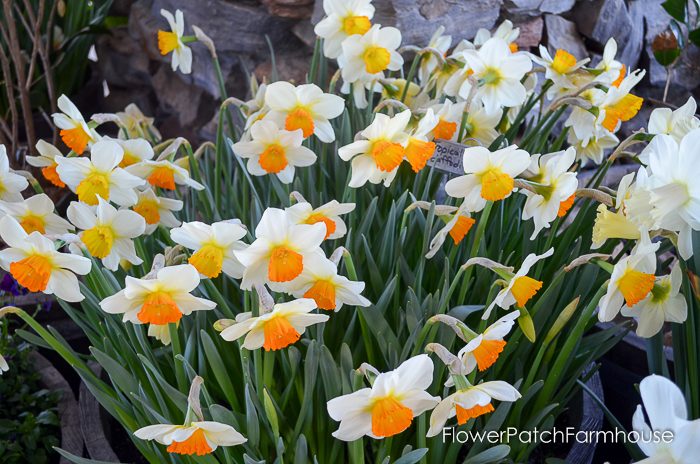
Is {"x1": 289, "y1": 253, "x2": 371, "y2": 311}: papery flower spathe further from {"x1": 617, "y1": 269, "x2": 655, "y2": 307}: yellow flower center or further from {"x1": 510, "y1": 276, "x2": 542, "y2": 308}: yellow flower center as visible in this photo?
{"x1": 617, "y1": 269, "x2": 655, "y2": 307}: yellow flower center

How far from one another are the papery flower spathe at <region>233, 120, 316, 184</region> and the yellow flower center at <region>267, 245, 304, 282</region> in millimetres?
382

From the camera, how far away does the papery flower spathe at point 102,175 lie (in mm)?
1132

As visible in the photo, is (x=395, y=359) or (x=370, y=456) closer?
(x=395, y=359)

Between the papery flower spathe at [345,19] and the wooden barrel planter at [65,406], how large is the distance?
3.18 ft

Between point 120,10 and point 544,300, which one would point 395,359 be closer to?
point 544,300

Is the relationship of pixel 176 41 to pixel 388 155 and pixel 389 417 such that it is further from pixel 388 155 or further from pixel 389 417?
pixel 389 417

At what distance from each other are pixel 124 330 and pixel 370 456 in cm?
46

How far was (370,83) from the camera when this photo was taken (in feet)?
5.22

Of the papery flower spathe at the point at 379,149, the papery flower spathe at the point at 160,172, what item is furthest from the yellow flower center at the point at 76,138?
the papery flower spathe at the point at 379,149

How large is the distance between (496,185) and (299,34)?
1385 mm

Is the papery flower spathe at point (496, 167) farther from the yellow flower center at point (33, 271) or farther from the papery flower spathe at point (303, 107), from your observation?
the yellow flower center at point (33, 271)

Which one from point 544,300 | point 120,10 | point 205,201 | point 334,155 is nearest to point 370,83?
point 334,155

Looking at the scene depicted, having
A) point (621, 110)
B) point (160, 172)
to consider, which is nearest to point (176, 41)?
point (160, 172)

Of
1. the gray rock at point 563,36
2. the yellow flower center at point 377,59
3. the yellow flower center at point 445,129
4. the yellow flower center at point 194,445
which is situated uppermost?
the yellow flower center at point 377,59
